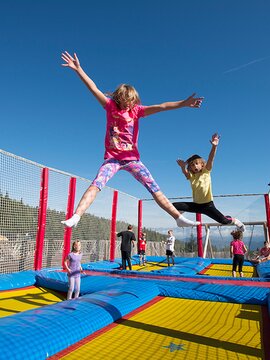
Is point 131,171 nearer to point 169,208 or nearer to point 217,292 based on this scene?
point 169,208

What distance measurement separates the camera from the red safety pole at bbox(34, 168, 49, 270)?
603cm

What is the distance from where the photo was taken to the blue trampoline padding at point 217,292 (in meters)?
3.91

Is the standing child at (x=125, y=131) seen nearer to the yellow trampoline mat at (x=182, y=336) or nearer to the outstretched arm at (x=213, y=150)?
the outstretched arm at (x=213, y=150)

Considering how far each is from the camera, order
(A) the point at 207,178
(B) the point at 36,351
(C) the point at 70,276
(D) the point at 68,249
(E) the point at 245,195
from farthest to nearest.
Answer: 1. (E) the point at 245,195
2. (D) the point at 68,249
3. (C) the point at 70,276
4. (A) the point at 207,178
5. (B) the point at 36,351

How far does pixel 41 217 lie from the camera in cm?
611

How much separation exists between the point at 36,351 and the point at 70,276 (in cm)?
231

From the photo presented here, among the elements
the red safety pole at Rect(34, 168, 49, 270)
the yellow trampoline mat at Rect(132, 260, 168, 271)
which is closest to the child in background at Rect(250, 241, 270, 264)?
the yellow trampoline mat at Rect(132, 260, 168, 271)

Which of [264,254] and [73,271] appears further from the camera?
[264,254]

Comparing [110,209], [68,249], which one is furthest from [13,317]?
[110,209]

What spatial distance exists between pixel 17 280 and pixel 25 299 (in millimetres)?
793

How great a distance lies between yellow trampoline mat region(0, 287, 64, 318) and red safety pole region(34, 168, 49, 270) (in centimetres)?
81

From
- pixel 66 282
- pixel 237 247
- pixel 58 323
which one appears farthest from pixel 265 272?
pixel 58 323

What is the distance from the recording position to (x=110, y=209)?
356 inches

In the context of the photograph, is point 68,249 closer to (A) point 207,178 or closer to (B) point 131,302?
(B) point 131,302
